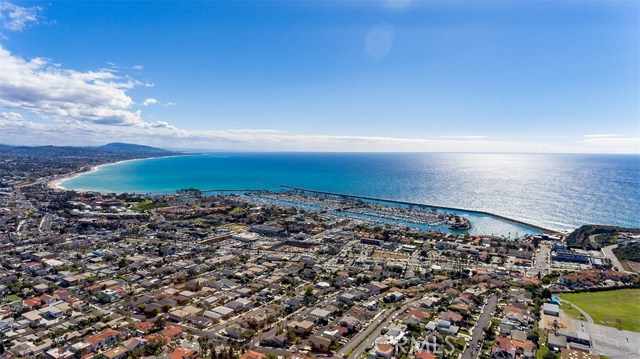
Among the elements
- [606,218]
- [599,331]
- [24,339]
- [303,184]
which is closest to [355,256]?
[599,331]

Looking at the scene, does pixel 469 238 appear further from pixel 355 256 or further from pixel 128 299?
pixel 128 299

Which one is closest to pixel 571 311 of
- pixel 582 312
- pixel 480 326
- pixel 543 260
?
pixel 582 312

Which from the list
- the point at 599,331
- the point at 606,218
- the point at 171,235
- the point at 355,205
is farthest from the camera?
the point at 355,205

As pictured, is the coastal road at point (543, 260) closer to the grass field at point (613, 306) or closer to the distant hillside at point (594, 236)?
the distant hillside at point (594, 236)

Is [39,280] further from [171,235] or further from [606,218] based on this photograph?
[606,218]

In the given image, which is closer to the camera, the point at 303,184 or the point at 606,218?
the point at 606,218

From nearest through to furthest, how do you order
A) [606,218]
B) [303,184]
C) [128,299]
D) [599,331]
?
1. [599,331]
2. [128,299]
3. [606,218]
4. [303,184]
